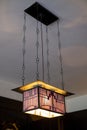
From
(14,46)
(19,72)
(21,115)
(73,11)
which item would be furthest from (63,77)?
(73,11)

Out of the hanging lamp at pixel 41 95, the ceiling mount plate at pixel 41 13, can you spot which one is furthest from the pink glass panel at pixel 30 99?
the ceiling mount plate at pixel 41 13

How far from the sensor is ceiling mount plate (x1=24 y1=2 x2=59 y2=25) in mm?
2367

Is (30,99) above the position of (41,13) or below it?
below

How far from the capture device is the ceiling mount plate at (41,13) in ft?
7.77

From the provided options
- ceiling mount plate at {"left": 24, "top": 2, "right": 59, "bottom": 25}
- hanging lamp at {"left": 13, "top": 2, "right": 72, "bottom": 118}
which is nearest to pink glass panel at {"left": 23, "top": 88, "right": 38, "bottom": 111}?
hanging lamp at {"left": 13, "top": 2, "right": 72, "bottom": 118}

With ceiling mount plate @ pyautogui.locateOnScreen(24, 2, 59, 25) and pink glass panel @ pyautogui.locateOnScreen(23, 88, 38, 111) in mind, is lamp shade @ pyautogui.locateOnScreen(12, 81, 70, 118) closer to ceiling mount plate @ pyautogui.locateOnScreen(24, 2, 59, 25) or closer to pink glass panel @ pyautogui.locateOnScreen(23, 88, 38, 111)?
pink glass panel @ pyautogui.locateOnScreen(23, 88, 38, 111)

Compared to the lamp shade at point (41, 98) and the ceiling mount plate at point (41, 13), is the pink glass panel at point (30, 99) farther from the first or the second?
the ceiling mount plate at point (41, 13)

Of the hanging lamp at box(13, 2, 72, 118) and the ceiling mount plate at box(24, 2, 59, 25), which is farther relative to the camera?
the ceiling mount plate at box(24, 2, 59, 25)

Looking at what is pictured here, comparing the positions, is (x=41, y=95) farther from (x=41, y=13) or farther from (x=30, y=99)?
(x=41, y=13)

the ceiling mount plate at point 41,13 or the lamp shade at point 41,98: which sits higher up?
the ceiling mount plate at point 41,13

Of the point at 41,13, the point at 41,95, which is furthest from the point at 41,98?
the point at 41,13

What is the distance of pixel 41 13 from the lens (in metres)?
2.47

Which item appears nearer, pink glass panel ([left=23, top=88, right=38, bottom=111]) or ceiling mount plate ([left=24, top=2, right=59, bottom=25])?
pink glass panel ([left=23, top=88, right=38, bottom=111])

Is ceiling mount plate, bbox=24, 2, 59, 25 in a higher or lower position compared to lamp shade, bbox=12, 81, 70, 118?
higher
